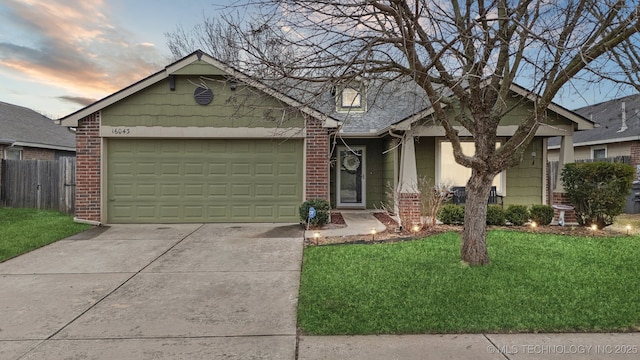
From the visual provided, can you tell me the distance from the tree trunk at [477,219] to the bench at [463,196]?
5.29 m

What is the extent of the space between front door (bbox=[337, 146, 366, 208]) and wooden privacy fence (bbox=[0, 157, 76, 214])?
884cm

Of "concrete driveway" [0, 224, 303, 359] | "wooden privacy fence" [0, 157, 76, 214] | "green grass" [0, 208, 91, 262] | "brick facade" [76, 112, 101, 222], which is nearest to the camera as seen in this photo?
"concrete driveway" [0, 224, 303, 359]

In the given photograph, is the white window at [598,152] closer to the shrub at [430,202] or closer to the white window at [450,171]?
the white window at [450,171]

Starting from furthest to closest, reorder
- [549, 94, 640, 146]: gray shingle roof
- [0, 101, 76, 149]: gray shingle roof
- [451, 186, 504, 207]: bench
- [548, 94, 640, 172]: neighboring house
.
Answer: [549, 94, 640, 146]: gray shingle roof, [0, 101, 76, 149]: gray shingle roof, [548, 94, 640, 172]: neighboring house, [451, 186, 504, 207]: bench

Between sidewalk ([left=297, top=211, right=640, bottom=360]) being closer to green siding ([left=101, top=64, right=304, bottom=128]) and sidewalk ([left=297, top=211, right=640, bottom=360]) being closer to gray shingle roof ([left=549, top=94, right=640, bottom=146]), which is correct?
green siding ([left=101, top=64, right=304, bottom=128])

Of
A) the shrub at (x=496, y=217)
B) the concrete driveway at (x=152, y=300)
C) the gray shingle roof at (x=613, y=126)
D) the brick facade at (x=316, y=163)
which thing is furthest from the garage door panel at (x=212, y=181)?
the gray shingle roof at (x=613, y=126)

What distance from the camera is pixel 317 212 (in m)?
9.31

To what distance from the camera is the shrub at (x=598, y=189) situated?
862 centimetres

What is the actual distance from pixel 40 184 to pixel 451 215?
1329 centimetres

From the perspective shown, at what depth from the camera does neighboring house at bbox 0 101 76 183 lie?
1538cm

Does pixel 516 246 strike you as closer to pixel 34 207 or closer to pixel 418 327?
pixel 418 327

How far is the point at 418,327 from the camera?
12.3 ft

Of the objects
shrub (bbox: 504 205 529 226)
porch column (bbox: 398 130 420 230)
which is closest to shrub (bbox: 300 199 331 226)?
porch column (bbox: 398 130 420 230)

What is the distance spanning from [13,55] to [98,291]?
39.6 ft
